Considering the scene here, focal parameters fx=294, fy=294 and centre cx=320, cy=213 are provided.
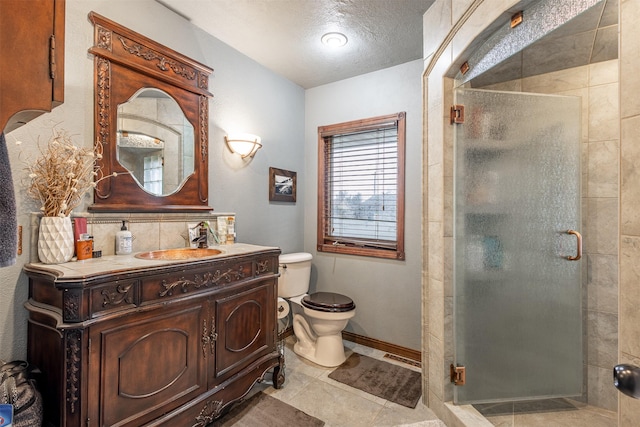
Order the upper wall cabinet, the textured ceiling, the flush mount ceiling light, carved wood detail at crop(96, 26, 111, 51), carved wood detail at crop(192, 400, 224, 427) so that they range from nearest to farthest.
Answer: the upper wall cabinet < carved wood detail at crop(192, 400, 224, 427) < carved wood detail at crop(96, 26, 111, 51) < the textured ceiling < the flush mount ceiling light

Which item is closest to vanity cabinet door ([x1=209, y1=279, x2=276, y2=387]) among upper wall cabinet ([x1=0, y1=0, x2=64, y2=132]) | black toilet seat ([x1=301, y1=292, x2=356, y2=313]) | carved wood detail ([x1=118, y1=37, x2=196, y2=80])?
black toilet seat ([x1=301, y1=292, x2=356, y2=313])

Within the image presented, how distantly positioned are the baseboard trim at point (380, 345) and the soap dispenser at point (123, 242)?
5.02 ft

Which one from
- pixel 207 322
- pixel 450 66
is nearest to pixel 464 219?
pixel 450 66

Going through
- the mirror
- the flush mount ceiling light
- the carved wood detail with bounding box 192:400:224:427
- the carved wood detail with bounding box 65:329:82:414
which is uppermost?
the flush mount ceiling light

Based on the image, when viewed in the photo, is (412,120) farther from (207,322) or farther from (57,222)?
(57,222)

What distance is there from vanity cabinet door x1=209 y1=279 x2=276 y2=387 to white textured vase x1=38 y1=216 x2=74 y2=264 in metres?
0.74

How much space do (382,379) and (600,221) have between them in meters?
1.79

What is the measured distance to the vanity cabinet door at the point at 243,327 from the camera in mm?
1628

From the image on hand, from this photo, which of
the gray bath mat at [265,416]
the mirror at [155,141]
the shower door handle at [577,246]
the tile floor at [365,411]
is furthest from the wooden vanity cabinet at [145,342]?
the shower door handle at [577,246]

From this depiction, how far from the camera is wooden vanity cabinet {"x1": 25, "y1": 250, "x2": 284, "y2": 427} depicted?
1116mm

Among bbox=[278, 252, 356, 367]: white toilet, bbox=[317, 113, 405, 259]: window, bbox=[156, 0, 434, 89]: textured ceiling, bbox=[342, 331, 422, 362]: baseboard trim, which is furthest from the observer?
bbox=[317, 113, 405, 259]: window

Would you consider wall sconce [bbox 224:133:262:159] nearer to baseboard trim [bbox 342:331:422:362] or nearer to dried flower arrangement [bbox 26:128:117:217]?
dried flower arrangement [bbox 26:128:117:217]

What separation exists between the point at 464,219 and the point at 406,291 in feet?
3.40

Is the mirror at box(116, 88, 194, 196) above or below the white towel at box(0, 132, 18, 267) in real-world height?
above
